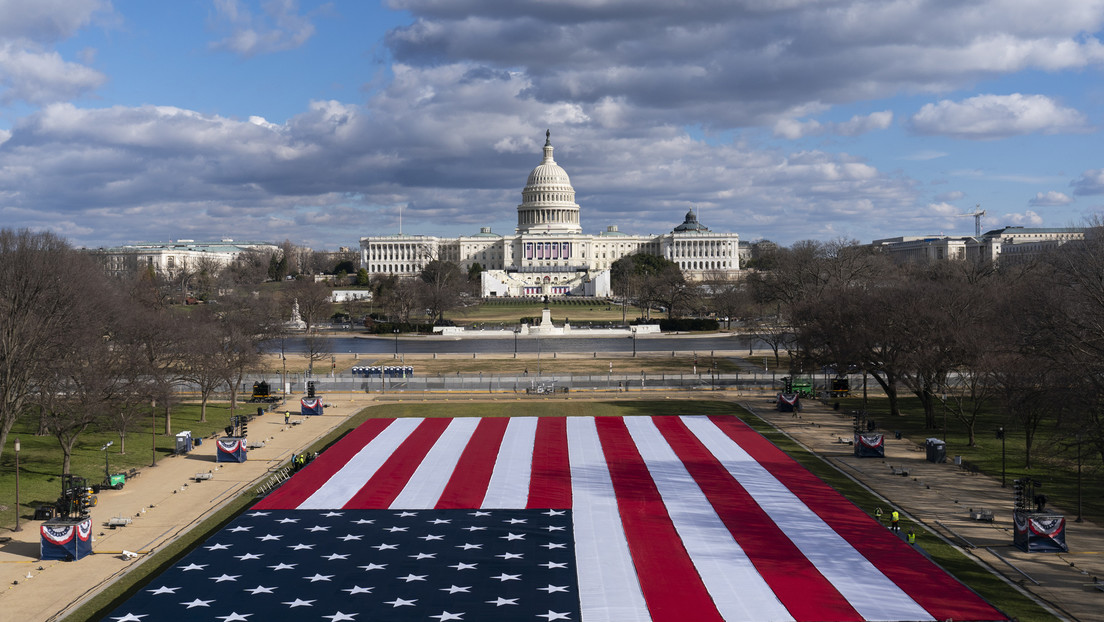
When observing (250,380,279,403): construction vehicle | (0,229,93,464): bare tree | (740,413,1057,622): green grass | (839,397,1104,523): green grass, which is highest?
(0,229,93,464): bare tree

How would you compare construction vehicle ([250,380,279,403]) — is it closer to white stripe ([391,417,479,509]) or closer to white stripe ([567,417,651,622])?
white stripe ([391,417,479,509])

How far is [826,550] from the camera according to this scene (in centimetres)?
2502

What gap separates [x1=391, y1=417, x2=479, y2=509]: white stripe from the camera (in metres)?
30.6

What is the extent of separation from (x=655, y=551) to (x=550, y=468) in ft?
36.1

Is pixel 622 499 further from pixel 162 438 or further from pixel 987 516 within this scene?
pixel 162 438

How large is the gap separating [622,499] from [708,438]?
11.8 metres

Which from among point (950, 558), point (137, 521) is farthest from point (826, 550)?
point (137, 521)

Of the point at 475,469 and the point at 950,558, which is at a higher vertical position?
the point at 475,469

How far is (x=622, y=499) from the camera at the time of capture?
101ft

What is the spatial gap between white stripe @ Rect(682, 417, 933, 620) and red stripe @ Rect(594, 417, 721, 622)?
132 inches

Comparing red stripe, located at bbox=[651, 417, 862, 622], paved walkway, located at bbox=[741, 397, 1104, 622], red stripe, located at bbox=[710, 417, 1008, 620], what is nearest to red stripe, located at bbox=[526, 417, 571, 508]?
red stripe, located at bbox=[651, 417, 862, 622]

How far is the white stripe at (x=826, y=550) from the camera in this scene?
68.4ft

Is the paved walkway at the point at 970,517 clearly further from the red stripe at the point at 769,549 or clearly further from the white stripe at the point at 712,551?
the white stripe at the point at 712,551

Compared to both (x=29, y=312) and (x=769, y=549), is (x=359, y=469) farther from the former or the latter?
(x=769, y=549)
